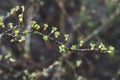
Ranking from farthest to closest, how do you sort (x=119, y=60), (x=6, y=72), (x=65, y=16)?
(x=65, y=16) → (x=119, y=60) → (x=6, y=72)

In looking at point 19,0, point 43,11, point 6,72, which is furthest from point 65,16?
point 6,72

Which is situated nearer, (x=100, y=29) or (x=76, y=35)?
(x=100, y=29)

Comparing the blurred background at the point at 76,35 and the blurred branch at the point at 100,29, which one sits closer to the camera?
the blurred background at the point at 76,35

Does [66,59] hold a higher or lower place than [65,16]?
lower

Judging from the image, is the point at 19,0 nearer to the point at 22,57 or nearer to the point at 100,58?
the point at 22,57

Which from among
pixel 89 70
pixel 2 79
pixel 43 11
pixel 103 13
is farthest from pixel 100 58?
pixel 2 79

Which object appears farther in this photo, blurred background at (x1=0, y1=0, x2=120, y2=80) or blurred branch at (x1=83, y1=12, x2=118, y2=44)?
blurred branch at (x1=83, y1=12, x2=118, y2=44)

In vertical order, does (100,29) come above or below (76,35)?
below

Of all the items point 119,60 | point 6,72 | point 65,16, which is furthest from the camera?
point 65,16

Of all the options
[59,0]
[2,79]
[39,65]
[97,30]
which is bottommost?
[2,79]

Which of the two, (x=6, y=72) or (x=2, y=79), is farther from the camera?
(x=6, y=72)
